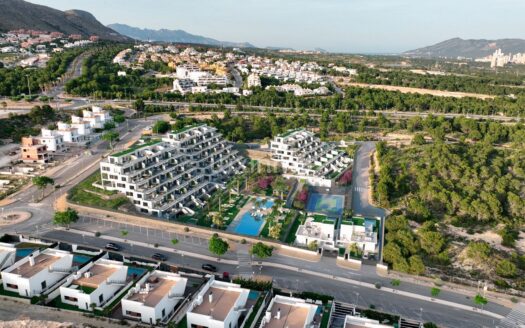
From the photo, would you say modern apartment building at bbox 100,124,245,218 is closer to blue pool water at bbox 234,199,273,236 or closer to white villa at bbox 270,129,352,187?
blue pool water at bbox 234,199,273,236

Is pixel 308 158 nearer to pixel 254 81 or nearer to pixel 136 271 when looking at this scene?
pixel 136 271

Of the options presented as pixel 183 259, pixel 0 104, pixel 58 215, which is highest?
pixel 0 104

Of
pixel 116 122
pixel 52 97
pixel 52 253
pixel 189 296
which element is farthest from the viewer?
pixel 52 97

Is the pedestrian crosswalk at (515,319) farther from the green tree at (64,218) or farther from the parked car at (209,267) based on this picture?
the green tree at (64,218)

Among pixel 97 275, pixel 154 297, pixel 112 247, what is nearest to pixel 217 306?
pixel 154 297

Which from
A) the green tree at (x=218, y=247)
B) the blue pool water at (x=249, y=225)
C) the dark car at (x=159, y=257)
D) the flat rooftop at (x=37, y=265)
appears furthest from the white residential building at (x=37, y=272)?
the blue pool water at (x=249, y=225)

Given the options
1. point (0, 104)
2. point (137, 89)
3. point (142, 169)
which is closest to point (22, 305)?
point (142, 169)

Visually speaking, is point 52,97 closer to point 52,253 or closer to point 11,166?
point 11,166
